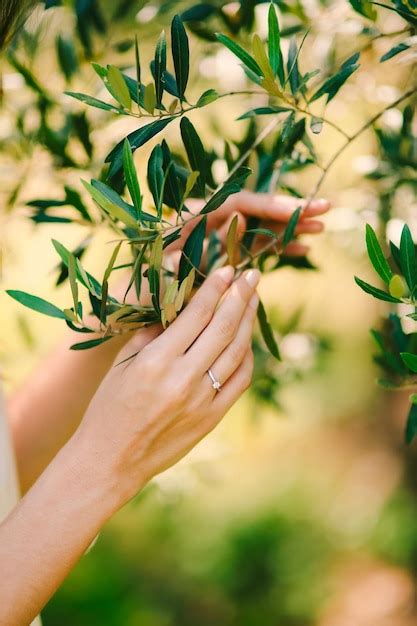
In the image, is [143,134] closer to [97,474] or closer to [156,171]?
[156,171]

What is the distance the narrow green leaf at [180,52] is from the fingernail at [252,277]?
0.87 ft

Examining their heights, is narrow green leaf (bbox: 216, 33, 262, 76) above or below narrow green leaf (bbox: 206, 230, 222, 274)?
above

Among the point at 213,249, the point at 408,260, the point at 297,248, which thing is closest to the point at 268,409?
the point at 297,248

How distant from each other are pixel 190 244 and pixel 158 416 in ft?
0.73

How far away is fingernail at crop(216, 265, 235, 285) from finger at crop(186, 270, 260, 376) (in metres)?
0.01

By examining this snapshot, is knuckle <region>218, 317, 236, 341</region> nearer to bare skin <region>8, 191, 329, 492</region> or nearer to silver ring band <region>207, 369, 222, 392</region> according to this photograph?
silver ring band <region>207, 369, 222, 392</region>

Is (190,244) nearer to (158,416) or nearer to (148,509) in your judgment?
(158,416)

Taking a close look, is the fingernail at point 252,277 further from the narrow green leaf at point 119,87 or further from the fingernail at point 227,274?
the narrow green leaf at point 119,87

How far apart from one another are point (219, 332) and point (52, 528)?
1.11ft

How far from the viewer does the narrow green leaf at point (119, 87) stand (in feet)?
2.42

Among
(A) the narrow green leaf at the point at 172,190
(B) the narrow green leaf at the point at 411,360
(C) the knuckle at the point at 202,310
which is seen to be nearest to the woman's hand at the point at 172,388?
(C) the knuckle at the point at 202,310

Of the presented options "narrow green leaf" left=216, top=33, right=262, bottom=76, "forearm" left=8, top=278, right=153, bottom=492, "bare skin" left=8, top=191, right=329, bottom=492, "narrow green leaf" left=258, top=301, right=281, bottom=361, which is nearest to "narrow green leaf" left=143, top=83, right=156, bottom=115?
"narrow green leaf" left=216, top=33, right=262, bottom=76

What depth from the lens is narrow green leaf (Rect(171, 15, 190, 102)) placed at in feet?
2.55

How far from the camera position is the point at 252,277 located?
0.95 meters
